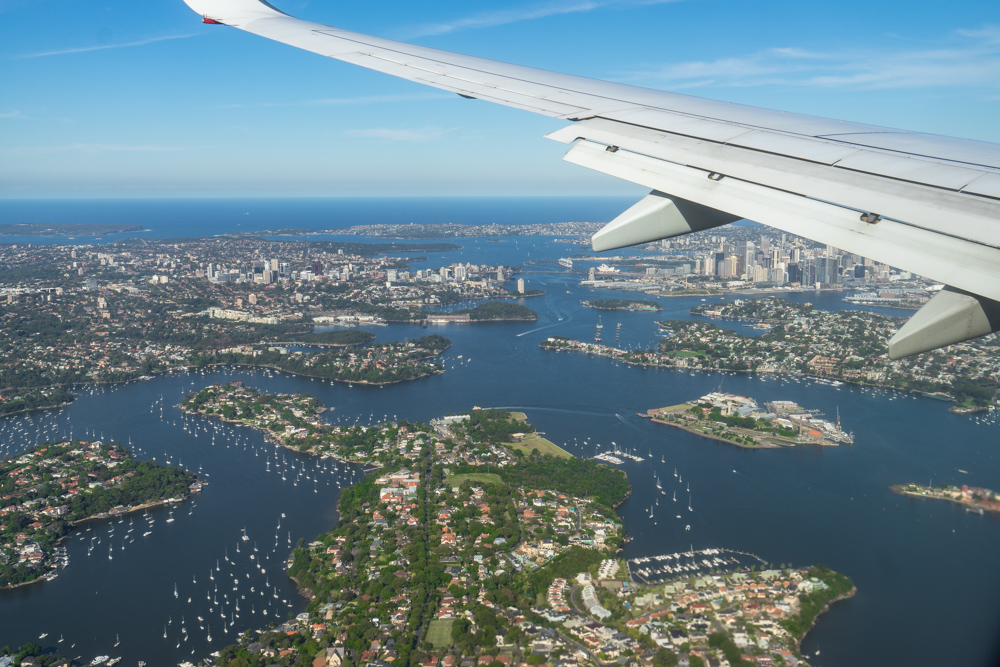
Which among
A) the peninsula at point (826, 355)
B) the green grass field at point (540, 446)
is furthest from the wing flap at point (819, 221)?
the peninsula at point (826, 355)

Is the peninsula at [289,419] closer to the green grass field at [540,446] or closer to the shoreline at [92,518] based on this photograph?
the shoreline at [92,518]

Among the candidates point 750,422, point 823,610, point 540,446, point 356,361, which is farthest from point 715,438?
point 356,361

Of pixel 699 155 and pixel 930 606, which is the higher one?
pixel 699 155

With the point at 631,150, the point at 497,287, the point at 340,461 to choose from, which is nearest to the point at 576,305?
the point at 497,287

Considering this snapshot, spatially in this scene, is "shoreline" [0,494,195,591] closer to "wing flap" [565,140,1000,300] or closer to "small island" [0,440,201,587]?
"small island" [0,440,201,587]

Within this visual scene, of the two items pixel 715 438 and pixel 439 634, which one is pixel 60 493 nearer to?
pixel 439 634

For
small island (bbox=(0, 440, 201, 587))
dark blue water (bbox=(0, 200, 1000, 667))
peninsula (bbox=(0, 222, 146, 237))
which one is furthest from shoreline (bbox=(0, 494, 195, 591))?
peninsula (bbox=(0, 222, 146, 237))

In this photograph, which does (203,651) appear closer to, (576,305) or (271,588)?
(271,588)
